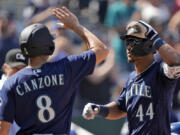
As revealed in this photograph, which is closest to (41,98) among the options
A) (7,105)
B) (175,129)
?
(7,105)

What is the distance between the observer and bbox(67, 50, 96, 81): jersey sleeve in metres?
4.66

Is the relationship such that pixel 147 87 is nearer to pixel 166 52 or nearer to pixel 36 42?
pixel 166 52

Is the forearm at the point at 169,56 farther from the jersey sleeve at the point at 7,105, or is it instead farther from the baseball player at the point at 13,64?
the baseball player at the point at 13,64

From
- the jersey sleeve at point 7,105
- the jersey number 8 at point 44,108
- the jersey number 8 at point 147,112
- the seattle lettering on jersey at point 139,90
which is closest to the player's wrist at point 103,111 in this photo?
the seattle lettering on jersey at point 139,90

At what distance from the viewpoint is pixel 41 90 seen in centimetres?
452

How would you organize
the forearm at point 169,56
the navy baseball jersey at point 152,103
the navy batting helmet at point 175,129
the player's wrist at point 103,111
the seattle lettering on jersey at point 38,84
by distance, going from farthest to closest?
the navy batting helmet at point 175,129 < the player's wrist at point 103,111 < the navy baseball jersey at point 152,103 < the forearm at point 169,56 < the seattle lettering on jersey at point 38,84

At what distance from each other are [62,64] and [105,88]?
5029 mm

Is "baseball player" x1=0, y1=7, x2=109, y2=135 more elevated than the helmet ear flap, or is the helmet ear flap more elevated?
the helmet ear flap

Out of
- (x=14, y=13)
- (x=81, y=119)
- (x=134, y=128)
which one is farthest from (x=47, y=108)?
(x=14, y=13)

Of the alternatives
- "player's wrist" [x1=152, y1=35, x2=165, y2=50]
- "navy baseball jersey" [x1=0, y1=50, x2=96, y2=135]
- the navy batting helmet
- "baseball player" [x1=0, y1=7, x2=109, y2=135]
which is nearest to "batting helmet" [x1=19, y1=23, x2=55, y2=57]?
"baseball player" [x1=0, y1=7, x2=109, y2=135]

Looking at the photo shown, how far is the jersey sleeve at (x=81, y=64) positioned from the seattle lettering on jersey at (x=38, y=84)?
0.57 feet

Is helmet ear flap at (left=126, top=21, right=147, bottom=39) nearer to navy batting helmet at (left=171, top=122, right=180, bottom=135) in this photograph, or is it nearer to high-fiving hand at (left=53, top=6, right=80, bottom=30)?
high-fiving hand at (left=53, top=6, right=80, bottom=30)

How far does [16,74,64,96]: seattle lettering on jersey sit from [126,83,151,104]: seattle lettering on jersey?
91cm

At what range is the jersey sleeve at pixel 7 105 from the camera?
14.8 feet
